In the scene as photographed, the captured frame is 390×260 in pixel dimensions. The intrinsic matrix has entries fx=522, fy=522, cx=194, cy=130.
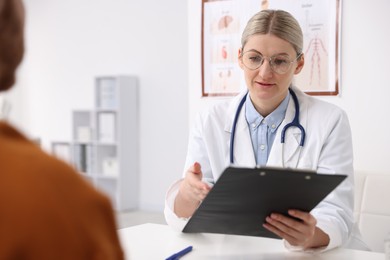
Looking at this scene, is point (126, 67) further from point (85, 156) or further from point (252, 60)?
point (252, 60)

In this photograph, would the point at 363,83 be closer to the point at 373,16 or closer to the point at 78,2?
the point at 373,16

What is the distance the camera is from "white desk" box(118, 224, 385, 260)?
1.31m

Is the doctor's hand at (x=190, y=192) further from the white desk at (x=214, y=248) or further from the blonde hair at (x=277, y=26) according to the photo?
the blonde hair at (x=277, y=26)

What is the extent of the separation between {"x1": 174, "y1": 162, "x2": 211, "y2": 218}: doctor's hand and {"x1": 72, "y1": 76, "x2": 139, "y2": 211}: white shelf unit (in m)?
4.17

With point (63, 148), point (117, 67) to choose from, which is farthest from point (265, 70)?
point (63, 148)

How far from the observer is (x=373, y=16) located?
3.04 m

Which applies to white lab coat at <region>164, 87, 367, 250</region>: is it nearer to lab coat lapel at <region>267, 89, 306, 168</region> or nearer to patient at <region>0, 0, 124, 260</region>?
lab coat lapel at <region>267, 89, 306, 168</region>

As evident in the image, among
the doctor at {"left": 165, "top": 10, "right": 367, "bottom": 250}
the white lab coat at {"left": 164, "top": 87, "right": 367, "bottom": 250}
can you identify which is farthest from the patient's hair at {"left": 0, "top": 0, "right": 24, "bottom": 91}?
the white lab coat at {"left": 164, "top": 87, "right": 367, "bottom": 250}

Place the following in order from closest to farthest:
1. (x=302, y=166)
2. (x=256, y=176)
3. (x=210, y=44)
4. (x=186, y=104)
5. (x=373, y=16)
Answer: (x=256, y=176)
(x=302, y=166)
(x=373, y=16)
(x=210, y=44)
(x=186, y=104)

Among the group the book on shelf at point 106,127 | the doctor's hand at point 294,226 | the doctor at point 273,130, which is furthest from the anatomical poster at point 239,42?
the book on shelf at point 106,127

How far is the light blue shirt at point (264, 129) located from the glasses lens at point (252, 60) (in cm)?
16

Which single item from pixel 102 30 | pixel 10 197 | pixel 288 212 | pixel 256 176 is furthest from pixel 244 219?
pixel 102 30

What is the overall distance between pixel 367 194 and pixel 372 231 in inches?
6.2

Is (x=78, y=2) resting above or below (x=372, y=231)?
above
